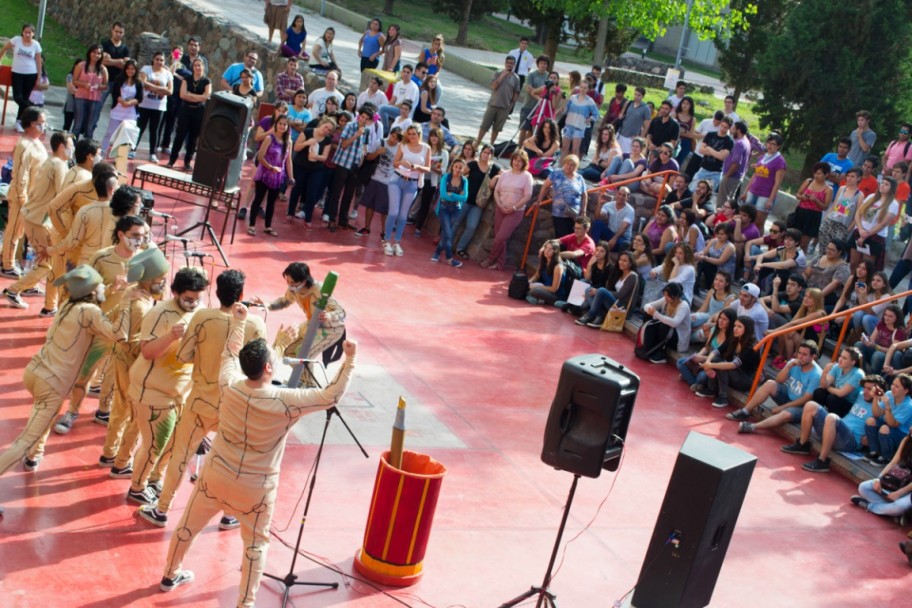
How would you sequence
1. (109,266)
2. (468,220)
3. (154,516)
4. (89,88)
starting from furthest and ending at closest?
1. (89,88)
2. (468,220)
3. (109,266)
4. (154,516)

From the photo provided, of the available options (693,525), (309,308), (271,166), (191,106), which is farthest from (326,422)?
(191,106)

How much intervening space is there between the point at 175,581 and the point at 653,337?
807 centimetres

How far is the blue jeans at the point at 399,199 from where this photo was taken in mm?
15984

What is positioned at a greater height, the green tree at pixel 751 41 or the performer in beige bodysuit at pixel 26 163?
the green tree at pixel 751 41

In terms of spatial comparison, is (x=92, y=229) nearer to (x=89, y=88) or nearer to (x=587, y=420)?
(x=587, y=420)

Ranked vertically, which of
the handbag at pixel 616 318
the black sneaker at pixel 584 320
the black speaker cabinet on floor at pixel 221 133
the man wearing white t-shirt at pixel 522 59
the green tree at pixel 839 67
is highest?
the green tree at pixel 839 67

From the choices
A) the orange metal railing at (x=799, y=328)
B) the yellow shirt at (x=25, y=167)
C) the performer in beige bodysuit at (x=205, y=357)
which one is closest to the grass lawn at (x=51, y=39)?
the yellow shirt at (x=25, y=167)

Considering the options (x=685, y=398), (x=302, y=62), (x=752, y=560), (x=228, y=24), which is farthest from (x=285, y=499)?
(x=228, y=24)

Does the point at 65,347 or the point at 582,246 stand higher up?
the point at 582,246

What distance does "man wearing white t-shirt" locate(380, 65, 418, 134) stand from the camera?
59.9ft

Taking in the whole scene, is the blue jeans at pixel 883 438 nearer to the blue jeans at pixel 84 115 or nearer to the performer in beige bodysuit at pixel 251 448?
the performer in beige bodysuit at pixel 251 448

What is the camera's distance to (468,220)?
16609 millimetres

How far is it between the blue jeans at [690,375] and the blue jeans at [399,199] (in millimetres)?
4621

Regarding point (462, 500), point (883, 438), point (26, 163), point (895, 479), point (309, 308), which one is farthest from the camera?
point (883, 438)
